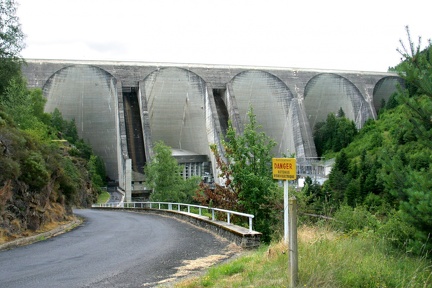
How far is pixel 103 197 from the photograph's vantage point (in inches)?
1538

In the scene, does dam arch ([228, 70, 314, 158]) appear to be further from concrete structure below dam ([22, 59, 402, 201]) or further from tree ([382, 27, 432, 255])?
tree ([382, 27, 432, 255])

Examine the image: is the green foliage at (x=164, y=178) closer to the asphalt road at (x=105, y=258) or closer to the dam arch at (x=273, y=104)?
the dam arch at (x=273, y=104)

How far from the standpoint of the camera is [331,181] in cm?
3303

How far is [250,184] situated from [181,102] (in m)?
33.7

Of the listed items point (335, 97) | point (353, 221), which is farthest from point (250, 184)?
point (335, 97)

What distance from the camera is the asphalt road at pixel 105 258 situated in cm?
624

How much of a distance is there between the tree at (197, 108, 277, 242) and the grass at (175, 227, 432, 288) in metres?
5.23

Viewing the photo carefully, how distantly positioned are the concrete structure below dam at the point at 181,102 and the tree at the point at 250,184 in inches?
984

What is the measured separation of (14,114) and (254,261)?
2357 centimetres

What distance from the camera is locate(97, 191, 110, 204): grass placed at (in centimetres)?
3751

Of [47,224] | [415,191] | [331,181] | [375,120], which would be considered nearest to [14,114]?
[47,224]

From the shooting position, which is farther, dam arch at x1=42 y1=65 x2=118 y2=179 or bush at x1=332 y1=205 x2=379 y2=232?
dam arch at x1=42 y1=65 x2=118 y2=179

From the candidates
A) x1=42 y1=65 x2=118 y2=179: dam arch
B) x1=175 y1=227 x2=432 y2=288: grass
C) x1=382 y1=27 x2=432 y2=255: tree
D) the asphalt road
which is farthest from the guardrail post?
x1=42 y1=65 x2=118 y2=179: dam arch

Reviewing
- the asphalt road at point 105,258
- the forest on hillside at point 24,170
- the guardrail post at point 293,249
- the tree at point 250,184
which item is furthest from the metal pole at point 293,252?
the forest on hillside at point 24,170
